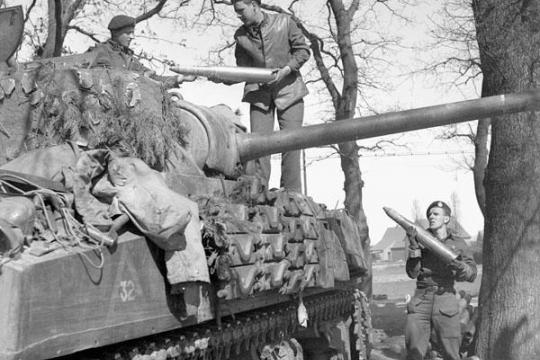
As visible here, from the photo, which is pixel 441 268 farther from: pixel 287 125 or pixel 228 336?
pixel 228 336

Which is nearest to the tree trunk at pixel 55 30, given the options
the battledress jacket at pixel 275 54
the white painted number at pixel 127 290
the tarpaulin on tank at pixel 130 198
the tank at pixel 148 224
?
the battledress jacket at pixel 275 54

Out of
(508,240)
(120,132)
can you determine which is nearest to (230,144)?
(120,132)

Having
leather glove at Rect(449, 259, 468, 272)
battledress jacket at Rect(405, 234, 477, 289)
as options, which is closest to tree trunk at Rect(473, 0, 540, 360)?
battledress jacket at Rect(405, 234, 477, 289)

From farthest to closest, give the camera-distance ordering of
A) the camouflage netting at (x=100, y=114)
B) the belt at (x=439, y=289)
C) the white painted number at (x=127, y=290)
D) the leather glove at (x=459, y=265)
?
the belt at (x=439, y=289) → the leather glove at (x=459, y=265) → the camouflage netting at (x=100, y=114) → the white painted number at (x=127, y=290)

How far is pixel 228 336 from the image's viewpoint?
729 cm

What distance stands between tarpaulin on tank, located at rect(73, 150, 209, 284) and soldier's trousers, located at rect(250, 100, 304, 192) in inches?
161

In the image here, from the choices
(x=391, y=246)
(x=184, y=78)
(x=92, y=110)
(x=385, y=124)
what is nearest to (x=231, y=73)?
(x=184, y=78)

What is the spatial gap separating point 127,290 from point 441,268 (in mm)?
5055

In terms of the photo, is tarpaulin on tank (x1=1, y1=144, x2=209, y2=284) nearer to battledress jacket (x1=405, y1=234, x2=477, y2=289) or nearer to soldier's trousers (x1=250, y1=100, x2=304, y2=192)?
soldier's trousers (x1=250, y1=100, x2=304, y2=192)

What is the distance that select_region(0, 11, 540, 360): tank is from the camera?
5.09 metres

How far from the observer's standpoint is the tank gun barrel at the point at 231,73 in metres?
8.86

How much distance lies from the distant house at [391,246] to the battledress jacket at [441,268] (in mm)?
64503

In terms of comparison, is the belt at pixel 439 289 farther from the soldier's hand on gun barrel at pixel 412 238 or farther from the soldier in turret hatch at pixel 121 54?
the soldier in turret hatch at pixel 121 54

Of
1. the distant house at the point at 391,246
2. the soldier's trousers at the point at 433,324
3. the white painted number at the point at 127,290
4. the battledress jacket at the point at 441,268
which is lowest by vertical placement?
the distant house at the point at 391,246
